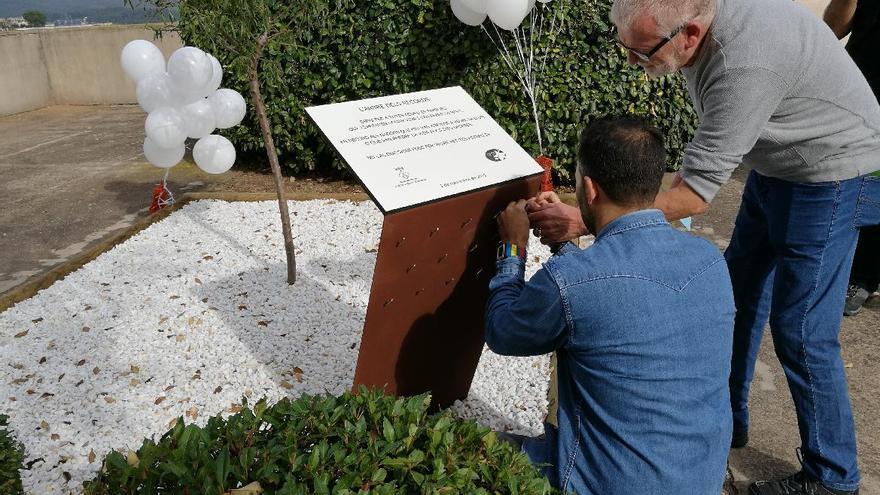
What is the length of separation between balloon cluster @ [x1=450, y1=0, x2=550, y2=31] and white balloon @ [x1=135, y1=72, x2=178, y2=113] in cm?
233

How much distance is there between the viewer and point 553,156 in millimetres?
6387

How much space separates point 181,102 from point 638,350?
4.37 metres

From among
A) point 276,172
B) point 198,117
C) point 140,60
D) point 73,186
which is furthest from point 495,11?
point 73,186

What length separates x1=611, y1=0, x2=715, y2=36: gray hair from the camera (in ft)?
6.66

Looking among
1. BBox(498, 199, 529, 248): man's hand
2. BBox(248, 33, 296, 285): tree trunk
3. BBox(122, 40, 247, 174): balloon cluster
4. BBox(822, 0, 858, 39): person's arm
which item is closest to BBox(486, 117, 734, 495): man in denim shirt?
BBox(498, 199, 529, 248): man's hand

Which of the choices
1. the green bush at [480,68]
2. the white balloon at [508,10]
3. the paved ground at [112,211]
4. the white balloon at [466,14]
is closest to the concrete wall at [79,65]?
the paved ground at [112,211]

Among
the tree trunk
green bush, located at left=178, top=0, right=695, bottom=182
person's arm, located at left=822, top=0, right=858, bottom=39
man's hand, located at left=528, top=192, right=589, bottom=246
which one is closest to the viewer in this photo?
man's hand, located at left=528, top=192, right=589, bottom=246

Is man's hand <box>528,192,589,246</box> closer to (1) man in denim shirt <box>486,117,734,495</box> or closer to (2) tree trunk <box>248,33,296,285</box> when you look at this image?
(1) man in denim shirt <box>486,117,734,495</box>

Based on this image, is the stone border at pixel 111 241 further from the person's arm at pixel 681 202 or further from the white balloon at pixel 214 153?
the person's arm at pixel 681 202

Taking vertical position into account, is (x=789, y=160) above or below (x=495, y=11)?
above

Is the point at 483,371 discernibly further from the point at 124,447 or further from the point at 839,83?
the point at 839,83

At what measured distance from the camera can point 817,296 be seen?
2410 mm

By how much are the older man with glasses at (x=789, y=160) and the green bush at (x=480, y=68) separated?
139 inches

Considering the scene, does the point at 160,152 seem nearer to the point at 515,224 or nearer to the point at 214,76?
the point at 214,76
